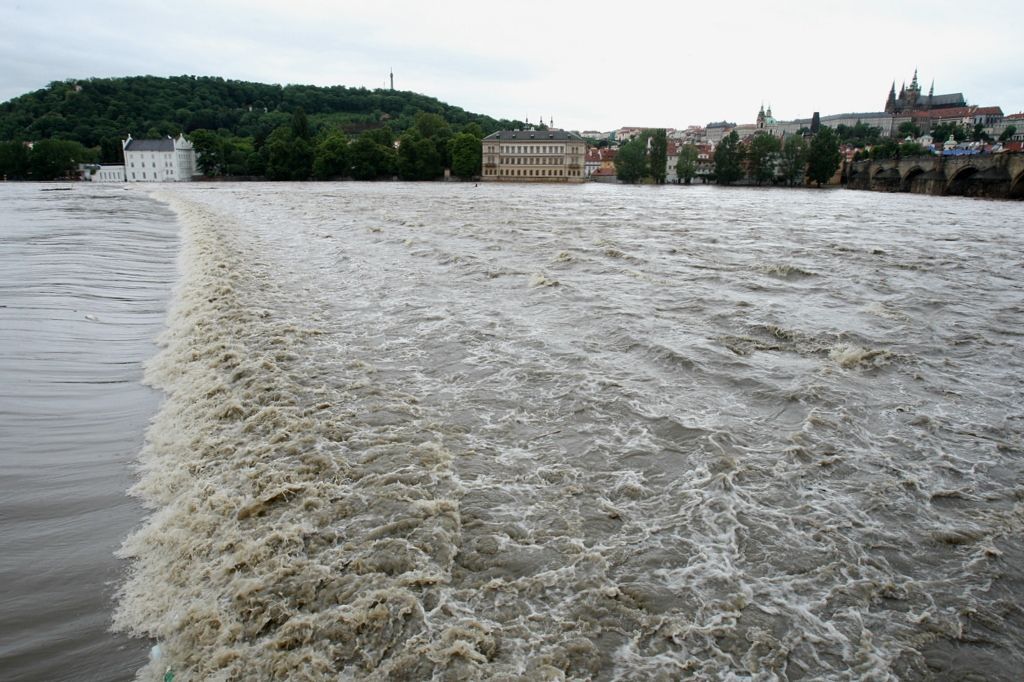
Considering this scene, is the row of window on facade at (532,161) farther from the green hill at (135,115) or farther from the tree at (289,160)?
the tree at (289,160)

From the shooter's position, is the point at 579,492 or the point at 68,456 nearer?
the point at 579,492

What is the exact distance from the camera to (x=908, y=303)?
48.9ft

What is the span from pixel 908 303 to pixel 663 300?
5.89 m

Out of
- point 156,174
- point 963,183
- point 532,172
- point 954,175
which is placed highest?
point 532,172

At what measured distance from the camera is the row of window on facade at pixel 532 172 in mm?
124438

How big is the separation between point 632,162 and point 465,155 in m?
32.6

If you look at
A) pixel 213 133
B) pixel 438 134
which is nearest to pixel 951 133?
pixel 438 134

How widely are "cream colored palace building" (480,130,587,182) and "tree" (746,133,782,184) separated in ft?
105

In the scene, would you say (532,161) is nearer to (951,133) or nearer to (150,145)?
(150,145)

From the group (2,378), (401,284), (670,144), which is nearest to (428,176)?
(670,144)

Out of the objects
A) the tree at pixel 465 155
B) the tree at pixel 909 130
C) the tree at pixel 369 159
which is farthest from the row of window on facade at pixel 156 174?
the tree at pixel 909 130

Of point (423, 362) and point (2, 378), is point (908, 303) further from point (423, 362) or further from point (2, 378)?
point (2, 378)

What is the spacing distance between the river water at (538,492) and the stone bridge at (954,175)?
7050cm

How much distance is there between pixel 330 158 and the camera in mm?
114062
